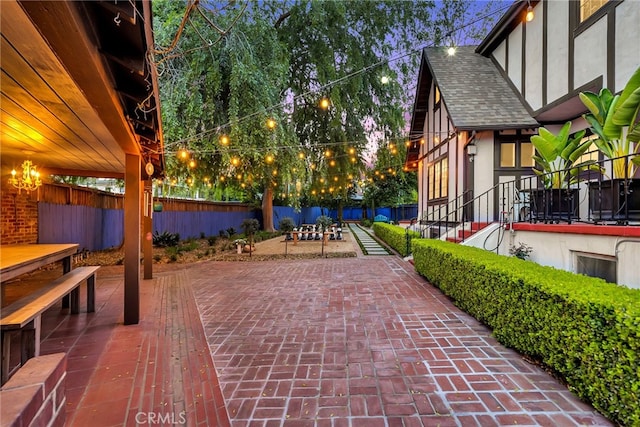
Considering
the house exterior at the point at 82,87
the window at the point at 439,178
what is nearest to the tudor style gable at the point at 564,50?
the window at the point at 439,178

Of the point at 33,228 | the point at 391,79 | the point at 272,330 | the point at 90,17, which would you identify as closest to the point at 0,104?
the point at 90,17

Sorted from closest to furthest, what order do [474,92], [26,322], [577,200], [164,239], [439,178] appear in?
1. [26,322]
2. [577,200]
3. [474,92]
4. [439,178]
5. [164,239]

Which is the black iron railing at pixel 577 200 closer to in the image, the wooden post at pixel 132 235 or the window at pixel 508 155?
the window at pixel 508 155

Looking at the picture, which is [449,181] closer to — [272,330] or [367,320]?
[367,320]

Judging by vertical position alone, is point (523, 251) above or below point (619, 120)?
below

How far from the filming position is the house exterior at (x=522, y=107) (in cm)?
478

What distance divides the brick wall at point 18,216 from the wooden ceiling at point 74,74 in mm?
2598

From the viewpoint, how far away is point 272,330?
13.4 ft

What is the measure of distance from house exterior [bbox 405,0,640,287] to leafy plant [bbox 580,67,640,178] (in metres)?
1.03

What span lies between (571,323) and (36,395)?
11.9 feet

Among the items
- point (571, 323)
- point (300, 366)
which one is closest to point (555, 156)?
point (571, 323)

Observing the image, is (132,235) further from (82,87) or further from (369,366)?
(369,366)

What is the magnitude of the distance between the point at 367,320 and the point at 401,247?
6274 mm

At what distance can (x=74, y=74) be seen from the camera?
2186 millimetres
